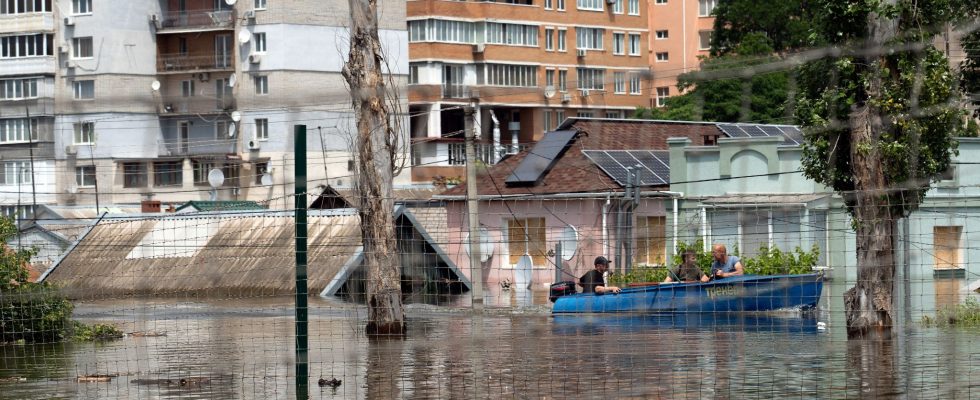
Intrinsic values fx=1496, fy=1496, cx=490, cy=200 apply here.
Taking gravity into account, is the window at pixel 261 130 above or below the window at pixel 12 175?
above

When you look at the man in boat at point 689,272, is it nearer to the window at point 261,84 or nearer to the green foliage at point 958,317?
the green foliage at point 958,317

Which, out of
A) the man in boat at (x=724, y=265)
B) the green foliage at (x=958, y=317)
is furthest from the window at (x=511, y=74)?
the green foliage at (x=958, y=317)

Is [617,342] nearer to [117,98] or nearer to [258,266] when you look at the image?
[117,98]

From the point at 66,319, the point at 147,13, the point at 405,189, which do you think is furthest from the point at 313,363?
the point at 147,13

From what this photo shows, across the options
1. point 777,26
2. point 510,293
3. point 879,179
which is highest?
point 777,26

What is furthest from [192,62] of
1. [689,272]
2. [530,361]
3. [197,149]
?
[530,361]

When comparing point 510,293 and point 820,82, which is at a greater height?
point 820,82

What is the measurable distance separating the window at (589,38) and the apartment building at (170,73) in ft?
38.3

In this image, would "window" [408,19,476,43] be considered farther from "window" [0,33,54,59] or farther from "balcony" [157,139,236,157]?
"window" [0,33,54,59]

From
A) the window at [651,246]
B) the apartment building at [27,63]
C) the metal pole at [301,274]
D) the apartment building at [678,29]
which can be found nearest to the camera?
the metal pole at [301,274]

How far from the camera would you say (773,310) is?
23.0 metres

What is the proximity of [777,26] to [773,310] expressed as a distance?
51454mm

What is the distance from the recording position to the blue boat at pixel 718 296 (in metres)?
22.1

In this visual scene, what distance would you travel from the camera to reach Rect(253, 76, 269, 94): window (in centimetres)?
6569
